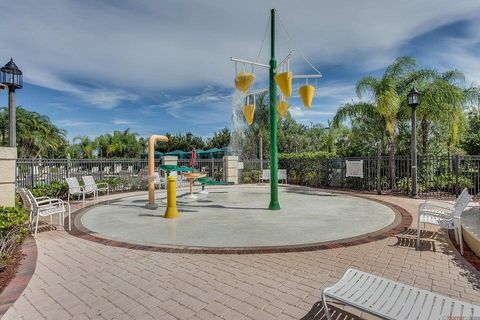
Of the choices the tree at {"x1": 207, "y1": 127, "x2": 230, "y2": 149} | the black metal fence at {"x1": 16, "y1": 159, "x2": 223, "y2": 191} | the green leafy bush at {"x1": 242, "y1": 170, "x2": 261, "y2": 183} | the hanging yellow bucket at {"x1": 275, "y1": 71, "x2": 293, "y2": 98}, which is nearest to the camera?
the hanging yellow bucket at {"x1": 275, "y1": 71, "x2": 293, "y2": 98}

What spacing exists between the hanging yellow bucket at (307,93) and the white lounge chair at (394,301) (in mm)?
5454

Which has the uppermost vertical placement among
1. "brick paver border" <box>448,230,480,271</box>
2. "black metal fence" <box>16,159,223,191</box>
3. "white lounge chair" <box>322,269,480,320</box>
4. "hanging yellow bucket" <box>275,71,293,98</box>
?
"hanging yellow bucket" <box>275,71,293,98</box>

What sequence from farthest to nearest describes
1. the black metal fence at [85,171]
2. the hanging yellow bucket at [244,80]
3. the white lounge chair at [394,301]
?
the black metal fence at [85,171]
the hanging yellow bucket at [244,80]
the white lounge chair at [394,301]

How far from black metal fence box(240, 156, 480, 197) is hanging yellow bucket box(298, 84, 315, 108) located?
7005 mm

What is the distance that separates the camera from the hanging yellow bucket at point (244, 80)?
26.8 feet

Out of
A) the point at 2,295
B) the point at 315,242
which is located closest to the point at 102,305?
the point at 2,295

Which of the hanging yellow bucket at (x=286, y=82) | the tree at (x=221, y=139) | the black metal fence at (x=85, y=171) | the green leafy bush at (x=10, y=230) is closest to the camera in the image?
the green leafy bush at (x=10, y=230)

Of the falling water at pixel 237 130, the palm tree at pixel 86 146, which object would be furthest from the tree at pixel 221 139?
the palm tree at pixel 86 146

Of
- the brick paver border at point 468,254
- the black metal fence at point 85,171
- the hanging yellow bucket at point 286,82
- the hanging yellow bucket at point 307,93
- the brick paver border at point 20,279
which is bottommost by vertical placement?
the brick paver border at point 468,254

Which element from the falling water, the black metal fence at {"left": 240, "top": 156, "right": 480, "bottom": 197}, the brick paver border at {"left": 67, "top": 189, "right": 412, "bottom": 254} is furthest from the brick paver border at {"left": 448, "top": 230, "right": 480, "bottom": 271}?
the falling water

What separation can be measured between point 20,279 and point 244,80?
647cm

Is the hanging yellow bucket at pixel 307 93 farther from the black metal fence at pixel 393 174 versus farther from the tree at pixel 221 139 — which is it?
the tree at pixel 221 139

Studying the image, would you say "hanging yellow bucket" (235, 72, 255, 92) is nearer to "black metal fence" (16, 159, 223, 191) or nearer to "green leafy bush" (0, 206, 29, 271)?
"green leafy bush" (0, 206, 29, 271)

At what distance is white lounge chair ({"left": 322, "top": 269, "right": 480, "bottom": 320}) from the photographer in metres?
2.24
